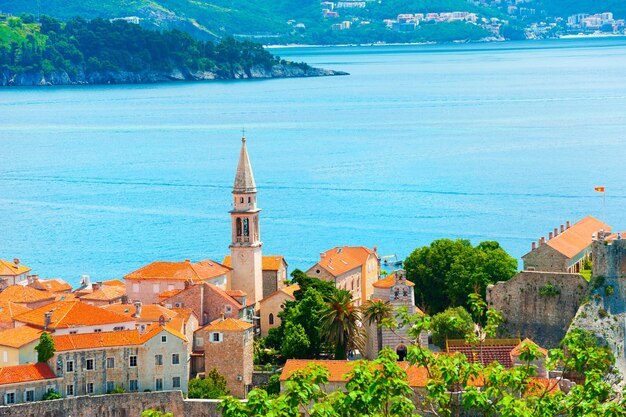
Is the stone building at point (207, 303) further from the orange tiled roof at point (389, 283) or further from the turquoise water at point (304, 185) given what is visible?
the turquoise water at point (304, 185)

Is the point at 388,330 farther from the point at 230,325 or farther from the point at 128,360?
the point at 128,360

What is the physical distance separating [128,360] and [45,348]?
3301mm

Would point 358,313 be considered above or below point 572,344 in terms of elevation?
below

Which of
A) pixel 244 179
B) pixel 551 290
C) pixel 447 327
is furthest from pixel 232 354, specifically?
pixel 551 290

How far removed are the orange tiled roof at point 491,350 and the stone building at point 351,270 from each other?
11623mm

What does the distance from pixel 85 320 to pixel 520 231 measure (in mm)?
48987

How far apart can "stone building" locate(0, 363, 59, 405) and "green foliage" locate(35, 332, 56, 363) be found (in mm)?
273

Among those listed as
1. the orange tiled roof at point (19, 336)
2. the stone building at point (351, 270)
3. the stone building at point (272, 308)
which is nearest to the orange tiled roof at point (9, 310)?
the orange tiled roof at point (19, 336)

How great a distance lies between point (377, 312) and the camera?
184ft

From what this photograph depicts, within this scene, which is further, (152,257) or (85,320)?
(152,257)

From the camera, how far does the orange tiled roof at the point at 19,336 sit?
2153 inches

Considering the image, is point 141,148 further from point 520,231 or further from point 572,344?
point 572,344

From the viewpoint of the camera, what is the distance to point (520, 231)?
99688mm

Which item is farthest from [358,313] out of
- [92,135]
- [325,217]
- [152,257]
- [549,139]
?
[92,135]
